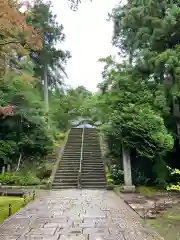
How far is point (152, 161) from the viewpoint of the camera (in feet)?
48.9

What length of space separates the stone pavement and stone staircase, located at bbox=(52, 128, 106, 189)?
5.31 meters

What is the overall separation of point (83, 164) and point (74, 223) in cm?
1026

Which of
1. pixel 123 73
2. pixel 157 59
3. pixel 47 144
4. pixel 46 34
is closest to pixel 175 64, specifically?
pixel 157 59

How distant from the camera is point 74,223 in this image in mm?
6680

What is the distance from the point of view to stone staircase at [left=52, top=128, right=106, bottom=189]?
14.9 meters

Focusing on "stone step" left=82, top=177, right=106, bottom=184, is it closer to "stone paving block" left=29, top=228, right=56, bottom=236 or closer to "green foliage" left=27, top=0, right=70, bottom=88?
"stone paving block" left=29, top=228, right=56, bottom=236

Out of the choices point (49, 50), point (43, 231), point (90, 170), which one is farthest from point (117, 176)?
point (49, 50)

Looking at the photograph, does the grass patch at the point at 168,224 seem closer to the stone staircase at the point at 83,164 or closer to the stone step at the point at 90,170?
the stone staircase at the point at 83,164

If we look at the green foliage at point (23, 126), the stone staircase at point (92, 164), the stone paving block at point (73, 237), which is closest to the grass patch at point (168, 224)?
the stone paving block at point (73, 237)

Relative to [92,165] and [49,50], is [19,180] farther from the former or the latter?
[49,50]

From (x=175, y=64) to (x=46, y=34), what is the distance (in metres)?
13.8

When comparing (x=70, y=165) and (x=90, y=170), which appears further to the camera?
(x=70, y=165)

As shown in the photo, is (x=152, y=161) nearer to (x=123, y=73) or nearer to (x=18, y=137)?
(x=123, y=73)

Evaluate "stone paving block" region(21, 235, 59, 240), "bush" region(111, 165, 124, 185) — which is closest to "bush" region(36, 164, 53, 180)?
"bush" region(111, 165, 124, 185)
